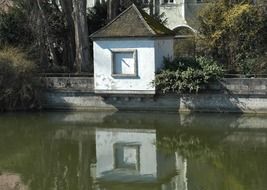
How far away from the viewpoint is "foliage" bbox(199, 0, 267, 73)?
32344 millimetres

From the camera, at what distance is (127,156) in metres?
21.6

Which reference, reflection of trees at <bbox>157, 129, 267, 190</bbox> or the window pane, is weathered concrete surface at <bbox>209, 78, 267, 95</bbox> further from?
the window pane

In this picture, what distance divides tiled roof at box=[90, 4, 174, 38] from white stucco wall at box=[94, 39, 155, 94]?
32 cm

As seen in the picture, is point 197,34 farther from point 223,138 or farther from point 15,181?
point 15,181

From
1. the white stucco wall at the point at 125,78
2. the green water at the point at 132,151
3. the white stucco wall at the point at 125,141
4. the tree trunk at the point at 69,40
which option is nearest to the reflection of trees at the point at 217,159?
the green water at the point at 132,151

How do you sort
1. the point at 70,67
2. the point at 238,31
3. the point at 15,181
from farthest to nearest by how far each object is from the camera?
1. the point at 70,67
2. the point at 238,31
3. the point at 15,181

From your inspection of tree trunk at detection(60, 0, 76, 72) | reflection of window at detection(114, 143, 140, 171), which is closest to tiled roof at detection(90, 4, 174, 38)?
tree trunk at detection(60, 0, 76, 72)

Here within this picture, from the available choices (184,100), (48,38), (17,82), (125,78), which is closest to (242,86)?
(184,100)

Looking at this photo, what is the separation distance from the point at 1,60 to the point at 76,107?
4384 millimetres

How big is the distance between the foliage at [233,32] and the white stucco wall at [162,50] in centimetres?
257

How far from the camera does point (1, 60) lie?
31.3 meters

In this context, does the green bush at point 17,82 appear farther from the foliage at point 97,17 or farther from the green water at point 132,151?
the foliage at point 97,17

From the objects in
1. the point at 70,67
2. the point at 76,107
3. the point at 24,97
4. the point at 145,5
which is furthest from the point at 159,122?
the point at 145,5

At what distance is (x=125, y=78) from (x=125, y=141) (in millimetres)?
6780
